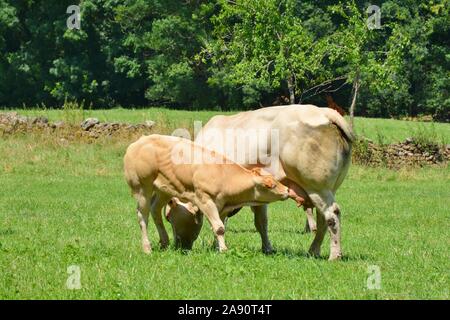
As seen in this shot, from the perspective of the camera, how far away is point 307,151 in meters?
12.1

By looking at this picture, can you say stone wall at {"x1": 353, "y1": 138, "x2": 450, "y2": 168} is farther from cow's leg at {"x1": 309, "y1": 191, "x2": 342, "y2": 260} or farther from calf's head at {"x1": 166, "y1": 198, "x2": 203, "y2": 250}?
cow's leg at {"x1": 309, "y1": 191, "x2": 342, "y2": 260}

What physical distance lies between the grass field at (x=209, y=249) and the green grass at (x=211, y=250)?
1 centimetres

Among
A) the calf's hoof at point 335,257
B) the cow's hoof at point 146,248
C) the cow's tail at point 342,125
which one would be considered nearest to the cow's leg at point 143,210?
the cow's hoof at point 146,248

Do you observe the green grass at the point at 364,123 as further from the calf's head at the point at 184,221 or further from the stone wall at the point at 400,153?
the calf's head at the point at 184,221

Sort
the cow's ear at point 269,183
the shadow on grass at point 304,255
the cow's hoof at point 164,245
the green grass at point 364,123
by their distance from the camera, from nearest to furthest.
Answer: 1. the cow's ear at point 269,183
2. the shadow on grass at point 304,255
3. the cow's hoof at point 164,245
4. the green grass at point 364,123

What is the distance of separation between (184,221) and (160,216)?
555mm

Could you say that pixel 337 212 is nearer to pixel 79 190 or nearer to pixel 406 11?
pixel 79 190

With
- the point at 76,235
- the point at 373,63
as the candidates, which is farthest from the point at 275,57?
the point at 76,235

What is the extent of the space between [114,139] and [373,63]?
1178cm

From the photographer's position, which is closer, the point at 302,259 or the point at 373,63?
the point at 302,259

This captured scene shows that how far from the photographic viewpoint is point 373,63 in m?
A: 37.2

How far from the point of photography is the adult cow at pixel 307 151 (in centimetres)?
1215

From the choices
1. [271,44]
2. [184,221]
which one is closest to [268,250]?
[184,221]

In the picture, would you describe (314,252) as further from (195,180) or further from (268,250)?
(195,180)
